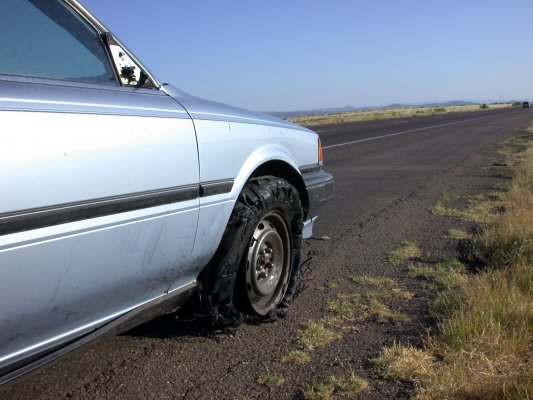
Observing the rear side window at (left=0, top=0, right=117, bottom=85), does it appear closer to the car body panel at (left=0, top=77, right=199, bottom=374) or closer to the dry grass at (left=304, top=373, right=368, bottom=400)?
the car body panel at (left=0, top=77, right=199, bottom=374)

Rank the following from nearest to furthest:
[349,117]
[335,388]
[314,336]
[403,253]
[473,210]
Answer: [335,388] < [314,336] < [403,253] < [473,210] < [349,117]

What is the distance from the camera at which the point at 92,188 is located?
2.16 m

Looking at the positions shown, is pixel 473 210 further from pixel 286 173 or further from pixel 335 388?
pixel 335 388

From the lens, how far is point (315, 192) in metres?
4.40

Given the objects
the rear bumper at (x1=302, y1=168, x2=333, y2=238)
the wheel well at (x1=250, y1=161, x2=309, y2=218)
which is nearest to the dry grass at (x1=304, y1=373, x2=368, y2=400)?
the wheel well at (x1=250, y1=161, x2=309, y2=218)

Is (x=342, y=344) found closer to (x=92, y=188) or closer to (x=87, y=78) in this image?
(x=92, y=188)

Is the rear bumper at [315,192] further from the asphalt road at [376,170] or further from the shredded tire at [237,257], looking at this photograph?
the asphalt road at [376,170]

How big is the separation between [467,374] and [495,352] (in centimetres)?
31

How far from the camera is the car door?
1.91 metres

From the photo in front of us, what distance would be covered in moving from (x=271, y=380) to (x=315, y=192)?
73.4 inches

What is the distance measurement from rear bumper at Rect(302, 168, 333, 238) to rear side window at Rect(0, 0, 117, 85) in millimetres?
2061

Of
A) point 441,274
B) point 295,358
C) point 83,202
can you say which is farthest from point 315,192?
point 83,202

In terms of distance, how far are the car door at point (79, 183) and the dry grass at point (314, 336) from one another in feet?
3.12

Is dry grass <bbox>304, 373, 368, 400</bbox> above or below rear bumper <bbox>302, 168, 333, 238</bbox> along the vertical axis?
below
